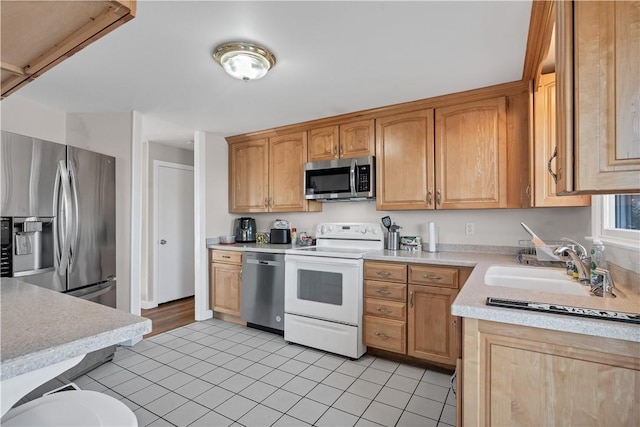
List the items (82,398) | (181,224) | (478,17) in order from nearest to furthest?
1. (82,398)
2. (478,17)
3. (181,224)

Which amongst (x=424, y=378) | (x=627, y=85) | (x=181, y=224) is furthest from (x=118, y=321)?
(x=181, y=224)

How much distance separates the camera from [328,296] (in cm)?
275

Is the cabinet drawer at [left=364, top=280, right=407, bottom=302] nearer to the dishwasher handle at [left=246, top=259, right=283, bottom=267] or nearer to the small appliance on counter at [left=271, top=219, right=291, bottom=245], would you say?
the dishwasher handle at [left=246, top=259, right=283, bottom=267]

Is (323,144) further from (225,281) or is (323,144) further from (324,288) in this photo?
(225,281)

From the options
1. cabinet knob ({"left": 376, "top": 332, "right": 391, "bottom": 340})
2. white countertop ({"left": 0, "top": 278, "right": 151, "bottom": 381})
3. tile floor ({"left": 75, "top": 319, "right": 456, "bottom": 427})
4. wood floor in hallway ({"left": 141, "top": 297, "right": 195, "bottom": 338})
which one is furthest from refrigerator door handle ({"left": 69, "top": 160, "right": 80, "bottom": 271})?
cabinet knob ({"left": 376, "top": 332, "right": 391, "bottom": 340})

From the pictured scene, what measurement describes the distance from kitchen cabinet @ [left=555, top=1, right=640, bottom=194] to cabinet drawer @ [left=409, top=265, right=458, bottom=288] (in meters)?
1.42

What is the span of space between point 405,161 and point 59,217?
9.23 ft

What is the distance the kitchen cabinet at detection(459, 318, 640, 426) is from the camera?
36.1 inches

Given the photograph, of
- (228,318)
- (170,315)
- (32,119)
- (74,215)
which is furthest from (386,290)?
(32,119)

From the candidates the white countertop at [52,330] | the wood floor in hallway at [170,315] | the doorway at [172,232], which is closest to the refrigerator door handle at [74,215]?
the wood floor in hallway at [170,315]

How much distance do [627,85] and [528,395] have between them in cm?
99

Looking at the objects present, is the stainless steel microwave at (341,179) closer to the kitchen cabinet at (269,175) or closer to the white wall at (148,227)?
the kitchen cabinet at (269,175)

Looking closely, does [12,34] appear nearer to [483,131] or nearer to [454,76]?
[454,76]

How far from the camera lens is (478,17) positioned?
5.20 ft
